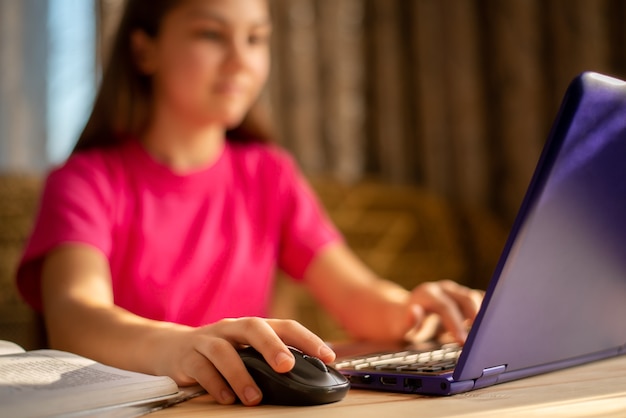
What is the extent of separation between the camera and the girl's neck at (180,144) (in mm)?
1337

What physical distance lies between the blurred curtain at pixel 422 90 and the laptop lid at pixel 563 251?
162 cm

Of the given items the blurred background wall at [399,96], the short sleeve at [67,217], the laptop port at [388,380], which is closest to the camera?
the laptop port at [388,380]

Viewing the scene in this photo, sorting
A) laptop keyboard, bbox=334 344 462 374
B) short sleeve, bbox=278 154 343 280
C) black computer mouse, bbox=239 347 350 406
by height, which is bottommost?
short sleeve, bbox=278 154 343 280

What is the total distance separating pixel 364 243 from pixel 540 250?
1726mm

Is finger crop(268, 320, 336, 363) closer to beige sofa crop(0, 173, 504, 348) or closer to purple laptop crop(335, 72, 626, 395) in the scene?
purple laptop crop(335, 72, 626, 395)

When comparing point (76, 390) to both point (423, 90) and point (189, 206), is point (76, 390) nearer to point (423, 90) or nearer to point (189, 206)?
point (189, 206)

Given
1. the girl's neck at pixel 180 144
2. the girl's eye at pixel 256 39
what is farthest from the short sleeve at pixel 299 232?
the girl's eye at pixel 256 39

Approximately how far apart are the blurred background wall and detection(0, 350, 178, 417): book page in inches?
64.7

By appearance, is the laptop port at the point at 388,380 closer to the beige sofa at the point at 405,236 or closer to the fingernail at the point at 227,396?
the fingernail at the point at 227,396

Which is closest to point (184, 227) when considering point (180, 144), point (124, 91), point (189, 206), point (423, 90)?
point (189, 206)

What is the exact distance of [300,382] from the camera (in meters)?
0.52

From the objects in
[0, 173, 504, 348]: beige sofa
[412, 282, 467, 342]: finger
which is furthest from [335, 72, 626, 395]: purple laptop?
[0, 173, 504, 348]: beige sofa

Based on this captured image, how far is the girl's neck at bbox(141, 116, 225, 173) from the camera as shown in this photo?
134 cm

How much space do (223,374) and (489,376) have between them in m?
0.21
